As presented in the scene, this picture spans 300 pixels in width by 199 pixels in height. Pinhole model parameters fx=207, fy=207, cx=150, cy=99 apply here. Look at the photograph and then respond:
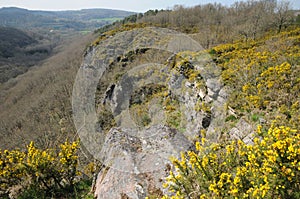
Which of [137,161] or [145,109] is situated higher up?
[137,161]

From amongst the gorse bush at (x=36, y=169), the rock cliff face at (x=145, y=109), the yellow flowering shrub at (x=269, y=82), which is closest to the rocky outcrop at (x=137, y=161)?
the rock cliff face at (x=145, y=109)

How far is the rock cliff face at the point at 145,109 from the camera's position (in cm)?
548

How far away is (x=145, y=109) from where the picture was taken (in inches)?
692

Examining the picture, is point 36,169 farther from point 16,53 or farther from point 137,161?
point 16,53

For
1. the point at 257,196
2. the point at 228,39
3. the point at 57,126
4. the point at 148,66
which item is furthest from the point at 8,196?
the point at 57,126

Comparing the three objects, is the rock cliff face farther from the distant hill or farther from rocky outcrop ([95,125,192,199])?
the distant hill

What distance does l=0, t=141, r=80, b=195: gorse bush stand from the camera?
213 inches

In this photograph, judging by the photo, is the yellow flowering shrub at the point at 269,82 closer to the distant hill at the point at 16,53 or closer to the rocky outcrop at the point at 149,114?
the rocky outcrop at the point at 149,114

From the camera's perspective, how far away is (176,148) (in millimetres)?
6117

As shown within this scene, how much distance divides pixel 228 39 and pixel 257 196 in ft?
72.3

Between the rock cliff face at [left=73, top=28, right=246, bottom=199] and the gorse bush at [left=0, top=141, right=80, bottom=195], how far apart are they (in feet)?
3.40

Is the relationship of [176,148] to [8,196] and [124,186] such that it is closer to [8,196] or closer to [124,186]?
[124,186]

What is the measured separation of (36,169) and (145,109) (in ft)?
41.1

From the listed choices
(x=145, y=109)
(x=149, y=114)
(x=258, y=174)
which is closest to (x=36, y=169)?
(x=258, y=174)
